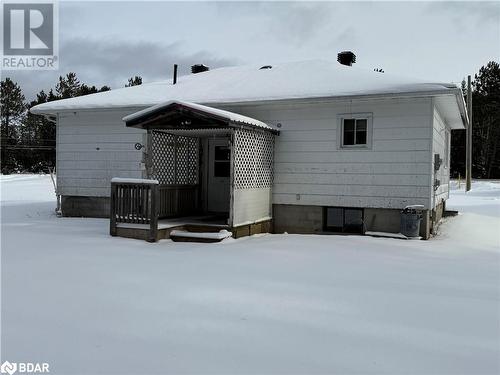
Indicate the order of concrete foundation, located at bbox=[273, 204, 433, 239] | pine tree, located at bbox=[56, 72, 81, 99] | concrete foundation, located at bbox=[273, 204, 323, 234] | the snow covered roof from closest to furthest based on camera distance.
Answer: the snow covered roof, concrete foundation, located at bbox=[273, 204, 433, 239], concrete foundation, located at bbox=[273, 204, 323, 234], pine tree, located at bbox=[56, 72, 81, 99]

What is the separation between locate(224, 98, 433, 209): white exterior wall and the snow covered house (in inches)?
0.9

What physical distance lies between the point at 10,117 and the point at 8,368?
46.1 meters

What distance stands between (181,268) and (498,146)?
39.5 metres

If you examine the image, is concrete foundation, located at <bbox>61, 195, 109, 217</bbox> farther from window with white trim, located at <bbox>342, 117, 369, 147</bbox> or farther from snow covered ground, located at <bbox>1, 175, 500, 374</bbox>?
window with white trim, located at <bbox>342, 117, 369, 147</bbox>

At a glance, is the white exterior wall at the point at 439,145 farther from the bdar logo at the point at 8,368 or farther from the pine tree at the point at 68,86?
the pine tree at the point at 68,86

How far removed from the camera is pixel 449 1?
41.5 ft

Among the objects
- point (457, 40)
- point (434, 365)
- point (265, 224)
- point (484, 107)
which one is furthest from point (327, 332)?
point (484, 107)

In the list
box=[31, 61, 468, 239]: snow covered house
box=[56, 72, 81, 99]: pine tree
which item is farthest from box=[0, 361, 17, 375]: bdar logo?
box=[56, 72, 81, 99]: pine tree

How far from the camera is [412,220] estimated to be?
30.1 ft

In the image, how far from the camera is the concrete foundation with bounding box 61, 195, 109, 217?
12508 millimetres

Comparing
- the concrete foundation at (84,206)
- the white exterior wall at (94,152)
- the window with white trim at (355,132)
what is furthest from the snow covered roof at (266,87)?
the concrete foundation at (84,206)

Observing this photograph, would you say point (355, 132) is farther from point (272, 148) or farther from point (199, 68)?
point (199, 68)

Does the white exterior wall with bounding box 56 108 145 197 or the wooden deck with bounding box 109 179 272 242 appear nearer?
the wooden deck with bounding box 109 179 272 242

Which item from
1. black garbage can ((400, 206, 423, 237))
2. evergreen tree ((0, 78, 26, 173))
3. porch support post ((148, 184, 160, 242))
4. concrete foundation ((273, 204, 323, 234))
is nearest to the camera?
porch support post ((148, 184, 160, 242))
